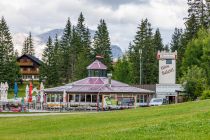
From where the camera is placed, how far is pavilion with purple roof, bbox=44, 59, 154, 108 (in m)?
64.9

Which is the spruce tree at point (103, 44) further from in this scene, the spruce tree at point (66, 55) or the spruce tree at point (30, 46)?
the spruce tree at point (30, 46)

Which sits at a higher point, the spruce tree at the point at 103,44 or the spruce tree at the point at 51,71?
the spruce tree at the point at 103,44

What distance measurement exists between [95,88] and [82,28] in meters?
46.9

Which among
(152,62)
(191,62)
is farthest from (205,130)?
(152,62)

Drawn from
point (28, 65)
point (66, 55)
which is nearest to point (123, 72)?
point (66, 55)

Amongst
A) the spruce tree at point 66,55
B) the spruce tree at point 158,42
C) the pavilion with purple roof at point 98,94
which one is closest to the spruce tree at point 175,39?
the spruce tree at point 158,42

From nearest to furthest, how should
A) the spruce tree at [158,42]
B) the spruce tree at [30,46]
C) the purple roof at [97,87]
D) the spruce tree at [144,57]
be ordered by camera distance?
the purple roof at [97,87], the spruce tree at [144,57], the spruce tree at [158,42], the spruce tree at [30,46]

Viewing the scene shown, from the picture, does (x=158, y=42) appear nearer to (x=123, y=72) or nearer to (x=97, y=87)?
(x=123, y=72)

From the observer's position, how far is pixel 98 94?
216 ft

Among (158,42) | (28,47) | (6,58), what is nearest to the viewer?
(6,58)

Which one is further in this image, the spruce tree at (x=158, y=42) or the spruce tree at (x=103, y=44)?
the spruce tree at (x=158, y=42)

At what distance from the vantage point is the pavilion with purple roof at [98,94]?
2554 inches

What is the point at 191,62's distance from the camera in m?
83.1

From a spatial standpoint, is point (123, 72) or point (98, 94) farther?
point (123, 72)
